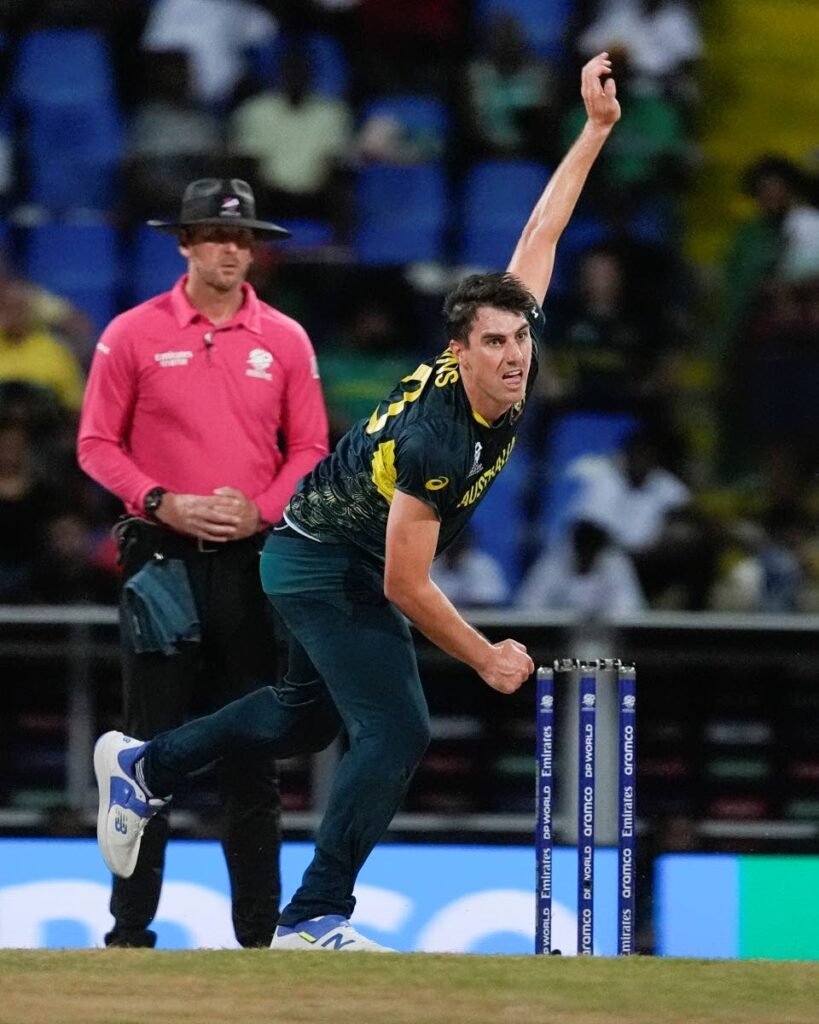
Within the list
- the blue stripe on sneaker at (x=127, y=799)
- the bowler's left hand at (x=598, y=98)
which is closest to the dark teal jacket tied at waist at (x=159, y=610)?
the blue stripe on sneaker at (x=127, y=799)

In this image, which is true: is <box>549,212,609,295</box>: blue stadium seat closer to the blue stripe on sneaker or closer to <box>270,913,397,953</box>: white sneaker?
the blue stripe on sneaker

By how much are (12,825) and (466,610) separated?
71.5 inches

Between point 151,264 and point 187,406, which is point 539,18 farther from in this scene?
point 187,406

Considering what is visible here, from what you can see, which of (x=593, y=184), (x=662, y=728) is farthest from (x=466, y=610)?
(x=593, y=184)

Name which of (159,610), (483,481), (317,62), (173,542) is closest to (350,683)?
(483,481)

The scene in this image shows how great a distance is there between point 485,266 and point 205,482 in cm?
428

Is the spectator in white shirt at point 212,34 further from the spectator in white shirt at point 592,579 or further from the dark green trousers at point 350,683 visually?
the dark green trousers at point 350,683

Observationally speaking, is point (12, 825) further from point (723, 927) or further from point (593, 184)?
point (593, 184)

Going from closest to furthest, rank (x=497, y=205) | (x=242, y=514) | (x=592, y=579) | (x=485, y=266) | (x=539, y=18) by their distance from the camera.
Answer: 1. (x=242, y=514)
2. (x=592, y=579)
3. (x=485, y=266)
4. (x=497, y=205)
5. (x=539, y=18)

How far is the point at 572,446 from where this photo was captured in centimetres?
943

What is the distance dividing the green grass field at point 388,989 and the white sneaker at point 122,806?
0.53 meters

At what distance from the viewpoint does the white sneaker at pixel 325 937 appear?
534 centimetres

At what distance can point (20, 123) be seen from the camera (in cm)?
1053

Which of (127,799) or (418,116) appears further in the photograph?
(418,116)
